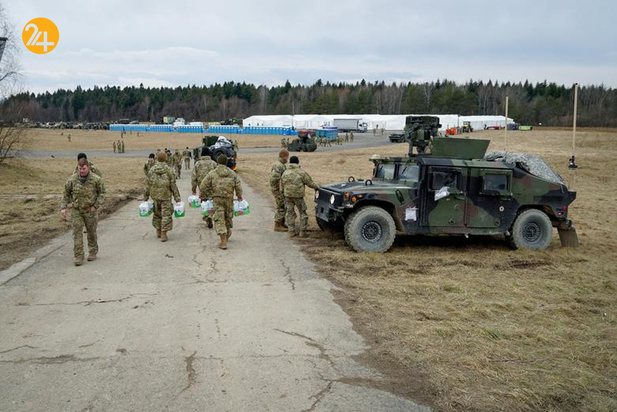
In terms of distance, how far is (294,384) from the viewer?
187 inches

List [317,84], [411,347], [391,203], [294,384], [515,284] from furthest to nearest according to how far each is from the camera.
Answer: [317,84] < [391,203] < [515,284] < [411,347] < [294,384]

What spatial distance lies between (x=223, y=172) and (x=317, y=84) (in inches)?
6517

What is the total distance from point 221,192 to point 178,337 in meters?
4.85

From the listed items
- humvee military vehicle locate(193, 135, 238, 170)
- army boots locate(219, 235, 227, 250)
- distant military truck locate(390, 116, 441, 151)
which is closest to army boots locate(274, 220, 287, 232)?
army boots locate(219, 235, 227, 250)

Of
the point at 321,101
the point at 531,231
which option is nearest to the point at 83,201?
the point at 531,231

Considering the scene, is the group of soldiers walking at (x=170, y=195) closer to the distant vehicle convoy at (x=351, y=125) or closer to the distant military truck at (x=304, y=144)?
the distant military truck at (x=304, y=144)

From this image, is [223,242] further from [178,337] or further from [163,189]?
[178,337]

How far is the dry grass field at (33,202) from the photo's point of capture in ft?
34.9

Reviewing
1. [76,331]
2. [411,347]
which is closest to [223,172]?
[76,331]

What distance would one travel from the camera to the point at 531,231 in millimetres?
10695

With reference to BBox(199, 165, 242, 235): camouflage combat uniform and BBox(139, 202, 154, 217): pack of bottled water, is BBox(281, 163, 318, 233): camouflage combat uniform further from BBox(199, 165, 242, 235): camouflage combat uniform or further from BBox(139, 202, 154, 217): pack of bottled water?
BBox(139, 202, 154, 217): pack of bottled water

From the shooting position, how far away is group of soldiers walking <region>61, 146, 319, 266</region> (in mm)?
9031

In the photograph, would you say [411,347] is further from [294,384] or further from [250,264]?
[250,264]

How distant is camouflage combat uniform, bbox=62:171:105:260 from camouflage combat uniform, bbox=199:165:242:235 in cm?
200
